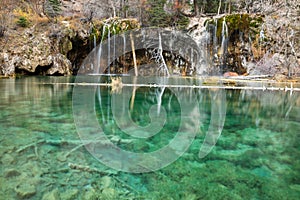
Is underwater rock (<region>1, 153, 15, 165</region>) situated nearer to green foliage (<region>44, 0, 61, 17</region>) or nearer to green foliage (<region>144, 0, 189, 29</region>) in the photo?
green foliage (<region>144, 0, 189, 29</region>)

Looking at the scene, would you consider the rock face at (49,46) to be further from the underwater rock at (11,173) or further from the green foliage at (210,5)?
the underwater rock at (11,173)

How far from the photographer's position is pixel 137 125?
4.78m

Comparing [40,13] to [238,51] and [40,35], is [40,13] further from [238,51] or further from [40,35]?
[238,51]

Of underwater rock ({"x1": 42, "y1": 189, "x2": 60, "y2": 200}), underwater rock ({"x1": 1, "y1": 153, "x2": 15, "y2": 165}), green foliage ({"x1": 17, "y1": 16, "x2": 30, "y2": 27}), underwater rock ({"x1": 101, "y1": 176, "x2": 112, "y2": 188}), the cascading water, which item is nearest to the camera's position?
underwater rock ({"x1": 42, "y1": 189, "x2": 60, "y2": 200})

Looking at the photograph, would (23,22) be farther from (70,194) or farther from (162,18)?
(70,194)

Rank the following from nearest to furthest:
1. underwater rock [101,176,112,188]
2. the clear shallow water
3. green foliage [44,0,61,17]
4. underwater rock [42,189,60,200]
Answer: underwater rock [42,189,60,200] < the clear shallow water < underwater rock [101,176,112,188] < green foliage [44,0,61,17]

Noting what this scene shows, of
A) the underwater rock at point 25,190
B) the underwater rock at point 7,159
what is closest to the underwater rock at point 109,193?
the underwater rock at point 25,190

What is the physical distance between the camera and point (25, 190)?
87.8 inches

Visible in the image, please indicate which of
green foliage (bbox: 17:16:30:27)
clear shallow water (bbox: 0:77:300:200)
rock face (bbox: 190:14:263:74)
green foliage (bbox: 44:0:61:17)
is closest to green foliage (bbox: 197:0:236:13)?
rock face (bbox: 190:14:263:74)

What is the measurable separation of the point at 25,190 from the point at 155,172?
4.38 ft

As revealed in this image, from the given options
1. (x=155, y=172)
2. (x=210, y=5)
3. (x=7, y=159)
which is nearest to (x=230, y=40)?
(x=210, y=5)

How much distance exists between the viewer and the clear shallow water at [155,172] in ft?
7.50

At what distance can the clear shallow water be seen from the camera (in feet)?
7.50

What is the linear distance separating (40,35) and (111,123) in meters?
18.7
